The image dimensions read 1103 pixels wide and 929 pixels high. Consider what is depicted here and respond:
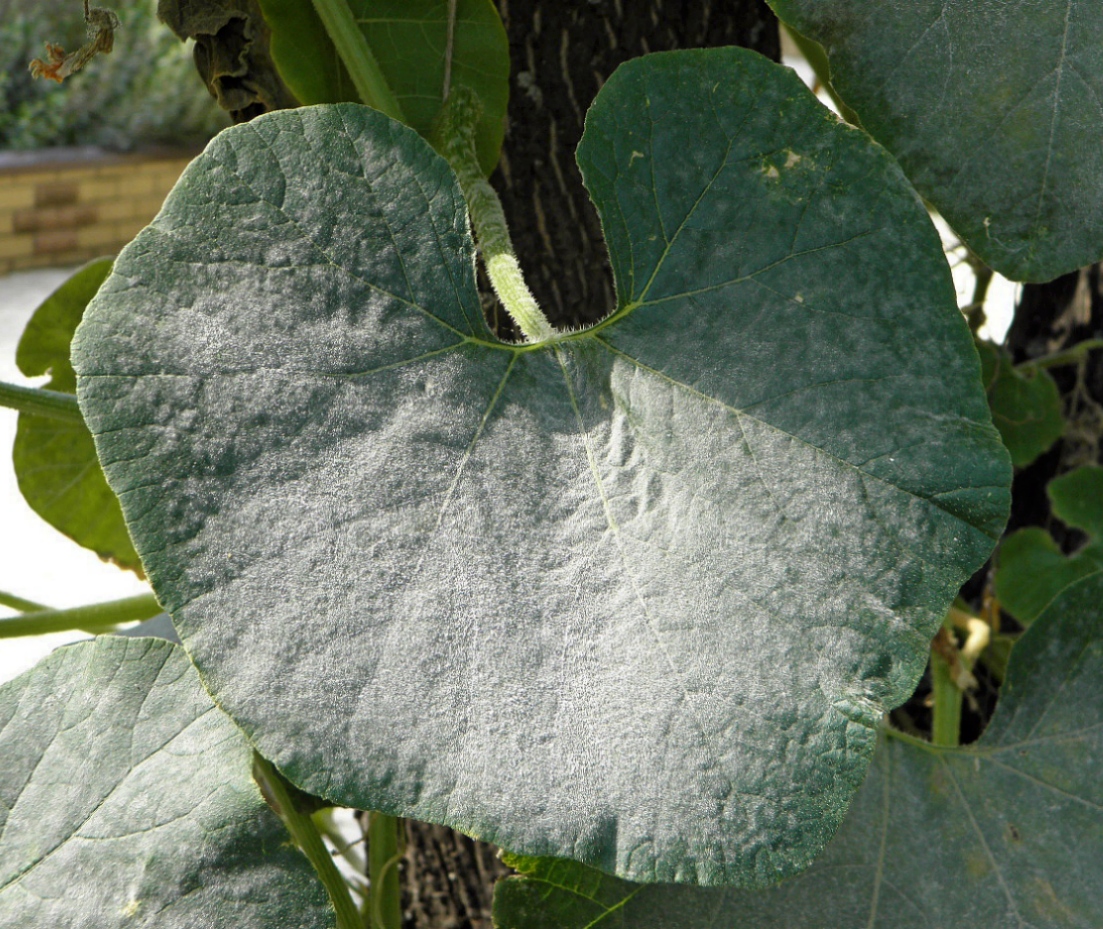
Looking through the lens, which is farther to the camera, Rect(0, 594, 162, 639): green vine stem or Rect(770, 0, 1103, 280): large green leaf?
Rect(0, 594, 162, 639): green vine stem

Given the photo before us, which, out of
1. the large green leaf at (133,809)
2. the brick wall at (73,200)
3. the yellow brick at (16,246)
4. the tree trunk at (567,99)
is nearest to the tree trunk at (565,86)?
the tree trunk at (567,99)

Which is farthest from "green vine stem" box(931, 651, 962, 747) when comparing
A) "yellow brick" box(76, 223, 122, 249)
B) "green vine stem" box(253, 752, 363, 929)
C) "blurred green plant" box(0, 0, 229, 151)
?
"blurred green plant" box(0, 0, 229, 151)

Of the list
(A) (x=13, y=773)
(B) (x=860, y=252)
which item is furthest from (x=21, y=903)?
(B) (x=860, y=252)

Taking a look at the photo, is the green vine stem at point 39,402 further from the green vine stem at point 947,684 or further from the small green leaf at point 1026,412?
the small green leaf at point 1026,412

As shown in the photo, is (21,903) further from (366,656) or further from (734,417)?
(734,417)

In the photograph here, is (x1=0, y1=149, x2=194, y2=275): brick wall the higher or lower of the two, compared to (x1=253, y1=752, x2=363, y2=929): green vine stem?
lower

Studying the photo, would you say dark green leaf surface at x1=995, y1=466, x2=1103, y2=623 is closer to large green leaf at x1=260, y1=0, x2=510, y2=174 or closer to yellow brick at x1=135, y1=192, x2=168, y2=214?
large green leaf at x1=260, y1=0, x2=510, y2=174
